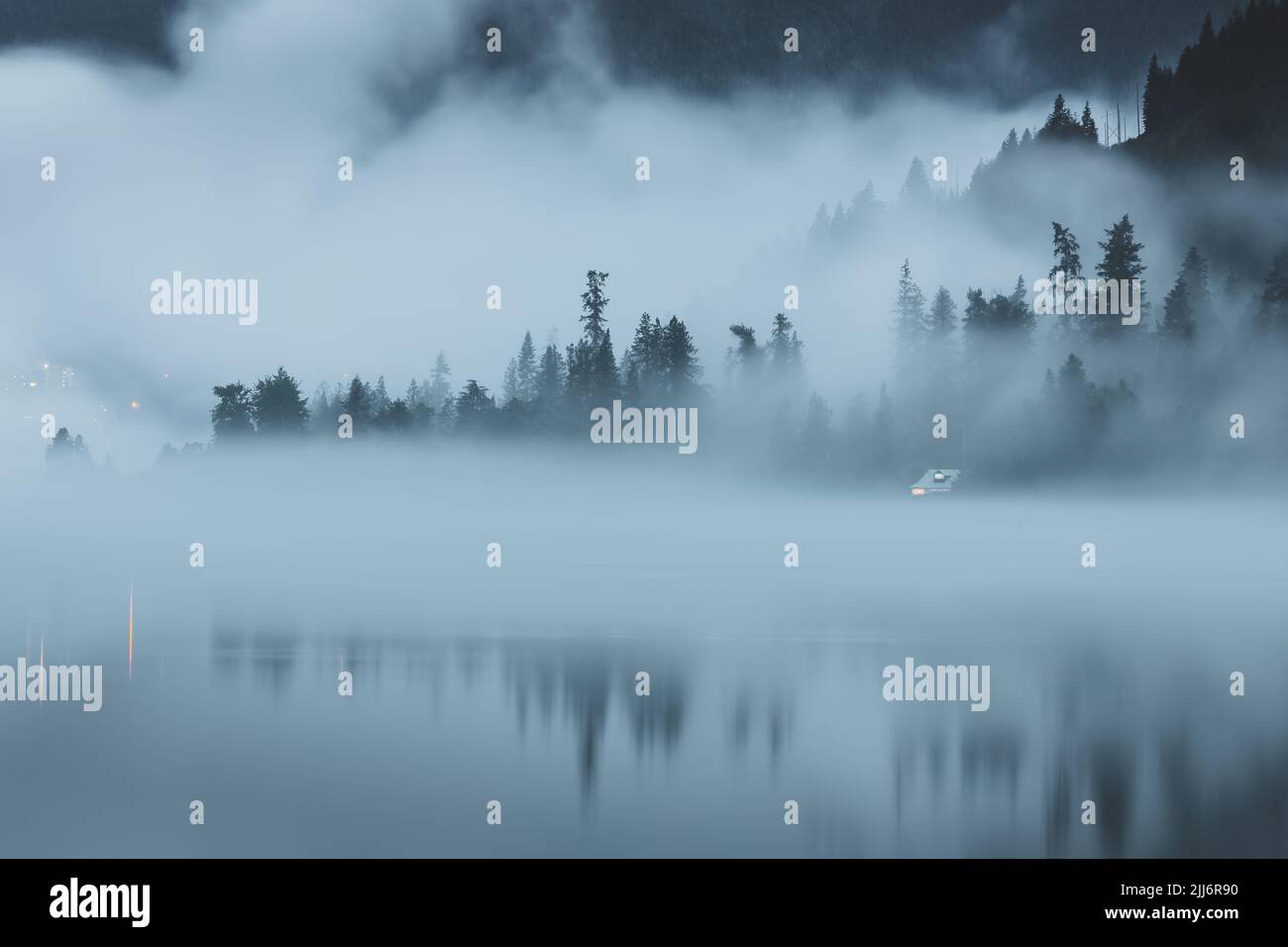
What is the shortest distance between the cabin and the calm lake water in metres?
125

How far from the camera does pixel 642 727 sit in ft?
92.1

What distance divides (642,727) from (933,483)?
174 m

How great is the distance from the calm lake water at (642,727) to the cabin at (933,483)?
125001 mm

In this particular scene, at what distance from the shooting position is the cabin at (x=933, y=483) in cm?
19488

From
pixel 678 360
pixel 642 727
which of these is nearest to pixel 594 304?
pixel 678 360

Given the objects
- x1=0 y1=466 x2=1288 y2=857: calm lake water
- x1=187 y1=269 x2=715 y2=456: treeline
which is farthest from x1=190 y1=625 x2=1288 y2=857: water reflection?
x1=187 y1=269 x2=715 y2=456: treeline

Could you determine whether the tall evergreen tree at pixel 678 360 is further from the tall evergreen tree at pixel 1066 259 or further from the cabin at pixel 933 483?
the tall evergreen tree at pixel 1066 259

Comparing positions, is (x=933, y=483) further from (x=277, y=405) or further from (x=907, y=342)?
(x=277, y=405)

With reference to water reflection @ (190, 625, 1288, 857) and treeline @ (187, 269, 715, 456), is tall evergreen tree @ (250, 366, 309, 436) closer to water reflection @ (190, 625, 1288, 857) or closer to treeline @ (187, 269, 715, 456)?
treeline @ (187, 269, 715, 456)

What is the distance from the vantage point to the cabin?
195 meters
